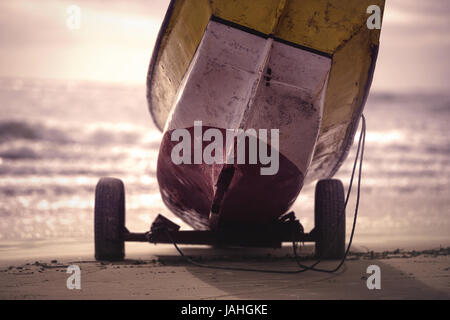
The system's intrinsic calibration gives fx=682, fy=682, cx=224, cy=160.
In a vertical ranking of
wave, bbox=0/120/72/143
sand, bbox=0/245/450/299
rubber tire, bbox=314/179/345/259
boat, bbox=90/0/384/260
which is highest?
wave, bbox=0/120/72/143

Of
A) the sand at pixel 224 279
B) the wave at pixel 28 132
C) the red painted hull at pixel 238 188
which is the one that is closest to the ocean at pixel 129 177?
the wave at pixel 28 132

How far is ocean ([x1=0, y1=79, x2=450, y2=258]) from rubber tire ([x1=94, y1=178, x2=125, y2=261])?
104 cm

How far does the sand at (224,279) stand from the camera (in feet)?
12.5

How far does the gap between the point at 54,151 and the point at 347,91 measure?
37.0 ft

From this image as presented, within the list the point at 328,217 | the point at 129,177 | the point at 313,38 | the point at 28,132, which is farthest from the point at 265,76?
the point at 28,132

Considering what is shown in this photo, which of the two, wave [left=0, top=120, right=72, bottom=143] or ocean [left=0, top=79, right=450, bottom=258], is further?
wave [left=0, top=120, right=72, bottom=143]

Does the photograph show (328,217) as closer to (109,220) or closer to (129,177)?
(109,220)

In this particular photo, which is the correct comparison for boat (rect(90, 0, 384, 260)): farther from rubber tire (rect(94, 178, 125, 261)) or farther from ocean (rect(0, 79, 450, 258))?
ocean (rect(0, 79, 450, 258))

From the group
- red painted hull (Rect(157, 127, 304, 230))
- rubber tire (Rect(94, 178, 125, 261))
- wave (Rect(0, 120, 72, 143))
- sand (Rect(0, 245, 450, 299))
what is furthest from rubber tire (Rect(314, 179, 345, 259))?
wave (Rect(0, 120, 72, 143))

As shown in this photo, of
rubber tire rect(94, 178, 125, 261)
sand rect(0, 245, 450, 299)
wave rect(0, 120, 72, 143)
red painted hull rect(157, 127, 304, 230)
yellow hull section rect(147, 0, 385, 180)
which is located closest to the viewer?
sand rect(0, 245, 450, 299)

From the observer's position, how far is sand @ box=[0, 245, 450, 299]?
3.80m
